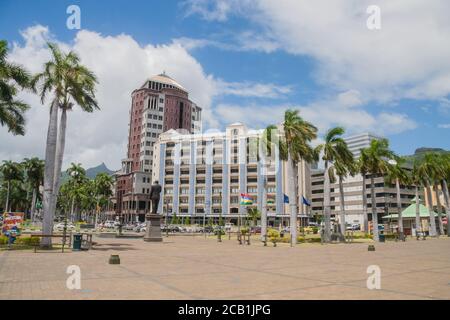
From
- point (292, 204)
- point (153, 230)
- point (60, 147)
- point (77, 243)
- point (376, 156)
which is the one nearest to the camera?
point (77, 243)

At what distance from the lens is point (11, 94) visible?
84.3 ft

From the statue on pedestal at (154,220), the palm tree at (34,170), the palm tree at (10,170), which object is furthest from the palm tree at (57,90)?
the palm tree at (10,170)

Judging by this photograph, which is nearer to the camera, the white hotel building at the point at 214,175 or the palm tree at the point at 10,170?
the palm tree at the point at 10,170

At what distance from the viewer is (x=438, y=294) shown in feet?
32.0

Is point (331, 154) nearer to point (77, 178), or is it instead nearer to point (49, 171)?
point (49, 171)

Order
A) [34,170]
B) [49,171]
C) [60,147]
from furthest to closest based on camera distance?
[34,170] → [60,147] → [49,171]

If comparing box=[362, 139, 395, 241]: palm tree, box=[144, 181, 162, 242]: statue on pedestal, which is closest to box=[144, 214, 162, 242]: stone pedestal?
box=[144, 181, 162, 242]: statue on pedestal

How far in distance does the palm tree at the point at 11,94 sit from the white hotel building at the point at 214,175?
83.0 m

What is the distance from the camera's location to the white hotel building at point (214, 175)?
357 ft

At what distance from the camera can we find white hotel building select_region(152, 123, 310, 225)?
108812mm

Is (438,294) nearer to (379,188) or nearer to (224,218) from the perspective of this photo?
(224,218)

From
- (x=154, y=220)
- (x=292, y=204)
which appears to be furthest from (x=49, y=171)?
(x=292, y=204)

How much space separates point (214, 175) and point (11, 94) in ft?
294

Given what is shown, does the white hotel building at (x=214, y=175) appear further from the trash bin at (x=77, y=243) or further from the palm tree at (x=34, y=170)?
the trash bin at (x=77, y=243)
